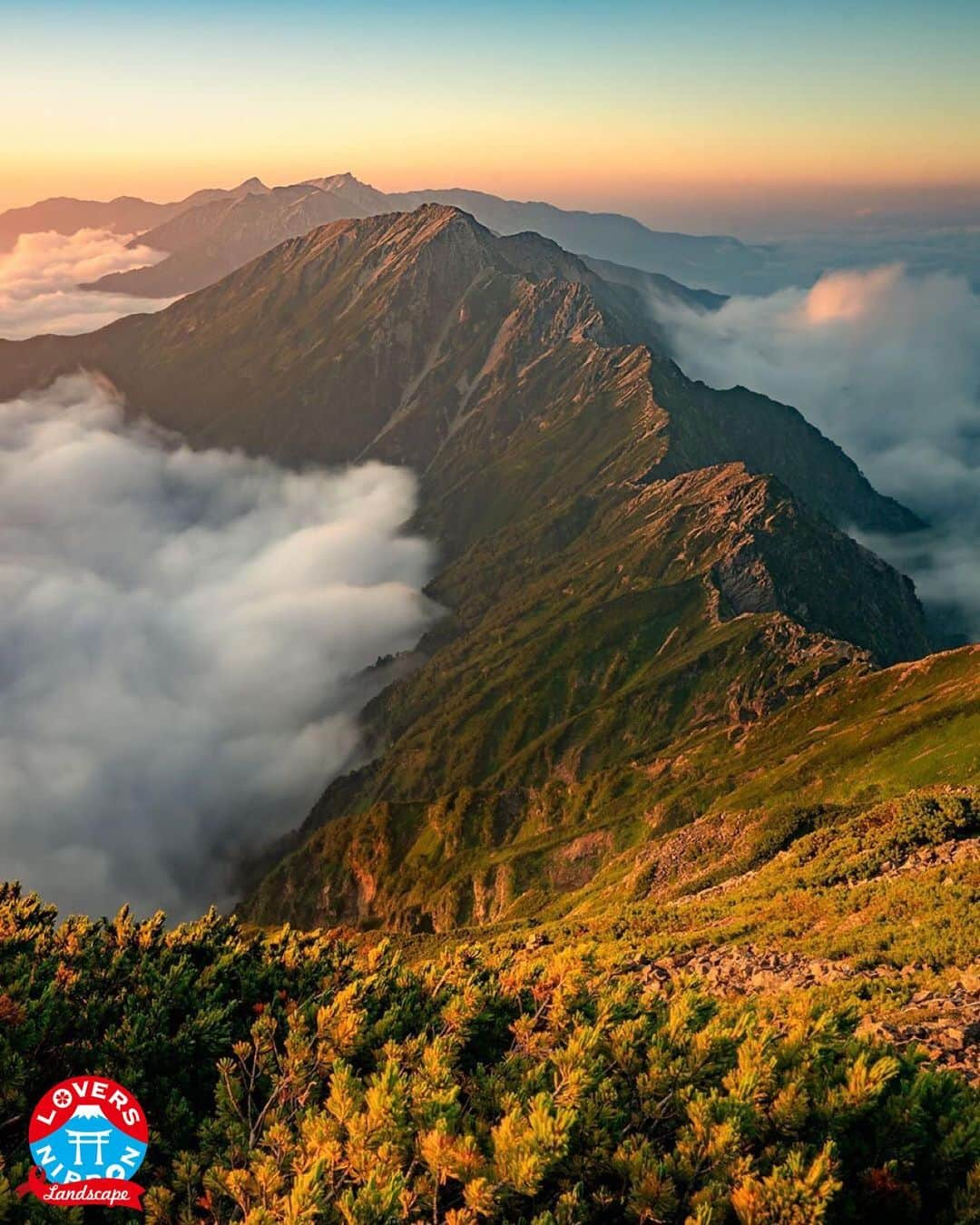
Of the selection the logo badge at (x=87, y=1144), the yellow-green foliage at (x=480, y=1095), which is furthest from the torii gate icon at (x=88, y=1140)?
the yellow-green foliage at (x=480, y=1095)

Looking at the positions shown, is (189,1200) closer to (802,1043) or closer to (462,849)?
(802,1043)

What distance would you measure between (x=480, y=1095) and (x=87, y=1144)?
1332 cm

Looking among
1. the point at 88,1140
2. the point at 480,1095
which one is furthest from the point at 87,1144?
the point at 480,1095

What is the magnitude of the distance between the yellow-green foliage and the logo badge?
2.25 ft

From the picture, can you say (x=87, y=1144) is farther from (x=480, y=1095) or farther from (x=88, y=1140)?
(x=480, y=1095)

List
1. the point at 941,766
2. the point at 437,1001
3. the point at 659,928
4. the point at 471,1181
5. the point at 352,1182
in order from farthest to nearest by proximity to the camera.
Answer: the point at 941,766 < the point at 659,928 < the point at 437,1001 < the point at 352,1182 < the point at 471,1181

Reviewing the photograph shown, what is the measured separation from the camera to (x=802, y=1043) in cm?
2419

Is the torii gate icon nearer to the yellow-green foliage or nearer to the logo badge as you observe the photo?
the logo badge

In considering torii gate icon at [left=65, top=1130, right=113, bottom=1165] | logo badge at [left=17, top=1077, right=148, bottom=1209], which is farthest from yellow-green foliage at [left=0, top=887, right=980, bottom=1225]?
torii gate icon at [left=65, top=1130, right=113, bottom=1165]

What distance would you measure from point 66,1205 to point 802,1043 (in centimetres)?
2223

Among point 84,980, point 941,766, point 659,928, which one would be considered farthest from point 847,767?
point 84,980

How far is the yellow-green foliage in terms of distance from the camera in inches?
782

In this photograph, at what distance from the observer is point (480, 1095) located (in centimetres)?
2467

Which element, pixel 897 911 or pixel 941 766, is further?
pixel 941 766
